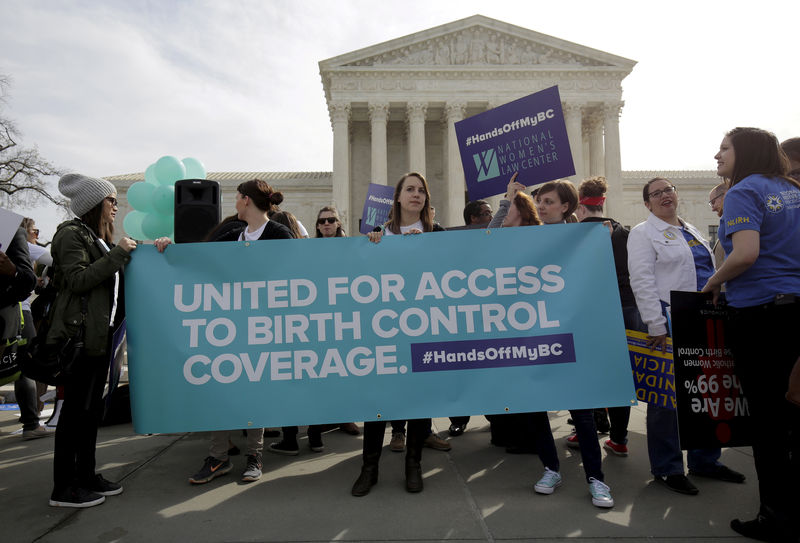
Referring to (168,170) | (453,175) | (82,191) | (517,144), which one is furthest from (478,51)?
(82,191)

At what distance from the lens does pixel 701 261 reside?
367 centimetres

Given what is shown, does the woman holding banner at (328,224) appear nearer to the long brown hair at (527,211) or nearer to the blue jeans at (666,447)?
the long brown hair at (527,211)

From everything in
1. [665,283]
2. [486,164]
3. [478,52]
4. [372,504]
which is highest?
[478,52]

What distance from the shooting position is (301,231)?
5.80 metres

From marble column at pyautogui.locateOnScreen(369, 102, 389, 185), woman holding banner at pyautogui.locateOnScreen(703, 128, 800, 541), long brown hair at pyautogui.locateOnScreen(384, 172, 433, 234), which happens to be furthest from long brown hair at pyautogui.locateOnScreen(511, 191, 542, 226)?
marble column at pyautogui.locateOnScreen(369, 102, 389, 185)

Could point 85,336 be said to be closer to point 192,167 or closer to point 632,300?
point 632,300

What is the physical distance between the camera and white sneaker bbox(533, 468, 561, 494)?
123 inches

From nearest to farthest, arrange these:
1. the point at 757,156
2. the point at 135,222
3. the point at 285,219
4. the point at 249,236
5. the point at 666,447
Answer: the point at 757,156 → the point at 666,447 → the point at 249,236 → the point at 285,219 → the point at 135,222

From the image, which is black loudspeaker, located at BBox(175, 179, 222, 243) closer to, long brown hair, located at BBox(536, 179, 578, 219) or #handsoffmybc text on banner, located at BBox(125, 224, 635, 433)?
#handsoffmybc text on banner, located at BBox(125, 224, 635, 433)

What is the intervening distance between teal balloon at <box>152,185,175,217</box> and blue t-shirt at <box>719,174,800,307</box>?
807cm

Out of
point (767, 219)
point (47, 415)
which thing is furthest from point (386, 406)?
point (47, 415)

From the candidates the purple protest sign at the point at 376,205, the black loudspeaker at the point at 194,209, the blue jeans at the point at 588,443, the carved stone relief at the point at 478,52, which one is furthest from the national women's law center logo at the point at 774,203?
the carved stone relief at the point at 478,52

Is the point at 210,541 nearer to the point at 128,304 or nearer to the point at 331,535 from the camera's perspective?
the point at 331,535

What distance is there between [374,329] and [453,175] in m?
31.2
